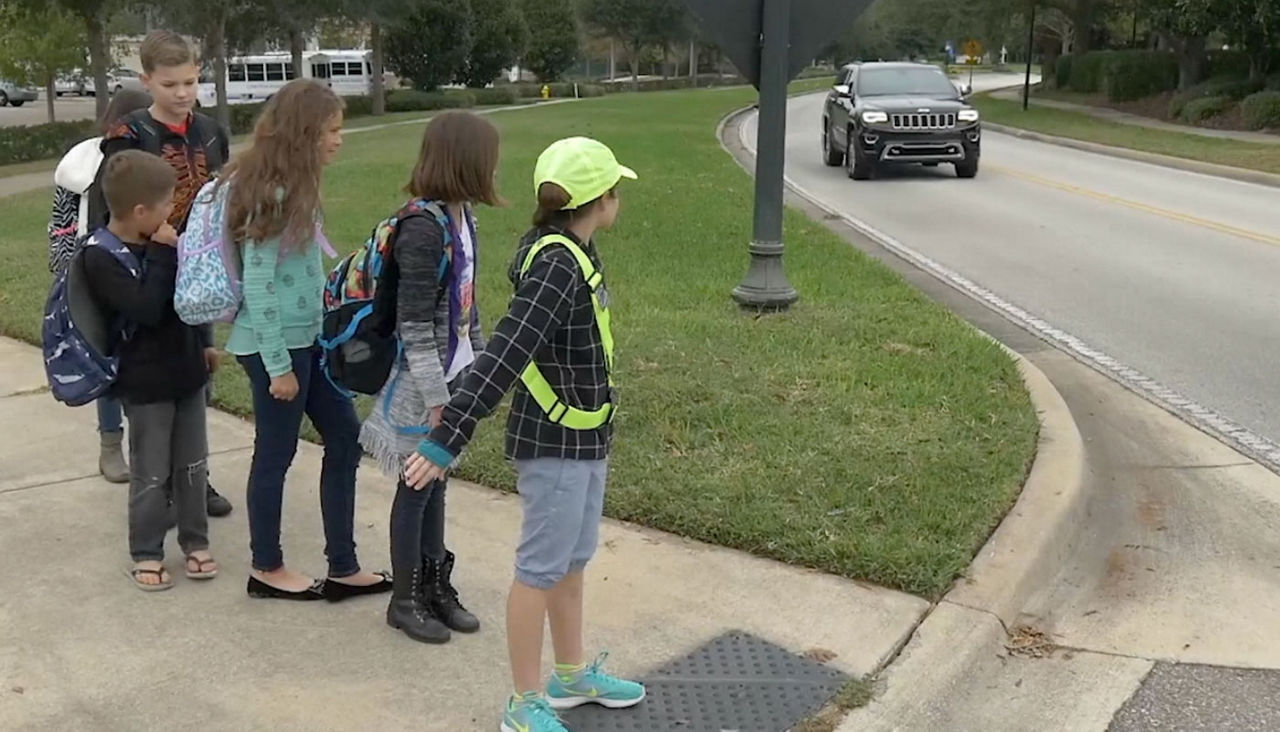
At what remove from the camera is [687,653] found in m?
3.61

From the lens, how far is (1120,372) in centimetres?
725

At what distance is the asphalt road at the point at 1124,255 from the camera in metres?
7.39

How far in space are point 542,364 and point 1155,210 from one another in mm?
13124

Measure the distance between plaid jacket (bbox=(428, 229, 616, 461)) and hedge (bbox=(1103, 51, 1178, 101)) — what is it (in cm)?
4066

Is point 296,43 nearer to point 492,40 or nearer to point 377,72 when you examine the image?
point 377,72

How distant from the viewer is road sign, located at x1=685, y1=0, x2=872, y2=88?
279 inches

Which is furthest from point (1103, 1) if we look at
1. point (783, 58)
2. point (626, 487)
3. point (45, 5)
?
point (626, 487)


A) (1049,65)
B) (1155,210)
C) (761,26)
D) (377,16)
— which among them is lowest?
(1155,210)

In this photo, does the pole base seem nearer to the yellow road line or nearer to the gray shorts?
the gray shorts

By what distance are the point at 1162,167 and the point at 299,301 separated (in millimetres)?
20408

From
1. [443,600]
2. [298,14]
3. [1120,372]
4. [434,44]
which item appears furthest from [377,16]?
[443,600]

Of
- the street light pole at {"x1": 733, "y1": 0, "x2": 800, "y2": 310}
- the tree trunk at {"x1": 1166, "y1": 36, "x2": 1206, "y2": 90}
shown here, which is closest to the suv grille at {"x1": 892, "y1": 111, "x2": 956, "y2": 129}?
the street light pole at {"x1": 733, "y1": 0, "x2": 800, "y2": 310}

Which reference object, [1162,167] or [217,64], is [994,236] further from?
[217,64]

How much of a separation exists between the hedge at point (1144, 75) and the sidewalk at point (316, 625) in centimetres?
3952
